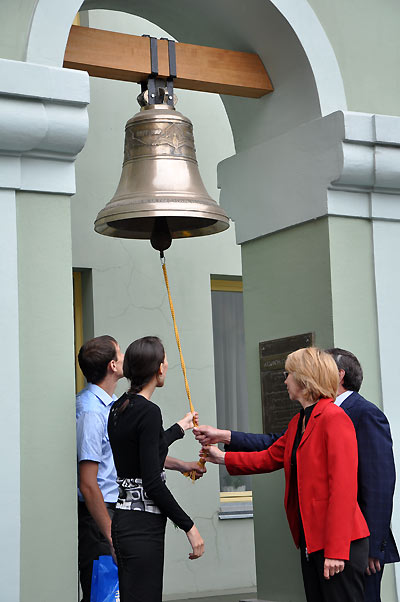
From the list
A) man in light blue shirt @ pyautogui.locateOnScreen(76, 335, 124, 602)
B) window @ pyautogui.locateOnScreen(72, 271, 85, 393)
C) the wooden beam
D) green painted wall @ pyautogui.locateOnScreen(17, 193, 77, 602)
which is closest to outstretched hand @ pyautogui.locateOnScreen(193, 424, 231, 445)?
man in light blue shirt @ pyautogui.locateOnScreen(76, 335, 124, 602)

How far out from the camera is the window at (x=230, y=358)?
8336 mm

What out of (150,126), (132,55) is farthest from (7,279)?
(132,55)

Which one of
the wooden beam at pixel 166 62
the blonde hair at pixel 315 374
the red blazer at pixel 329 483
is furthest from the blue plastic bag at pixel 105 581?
the wooden beam at pixel 166 62

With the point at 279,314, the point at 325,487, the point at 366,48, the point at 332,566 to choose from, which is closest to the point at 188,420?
the point at 325,487

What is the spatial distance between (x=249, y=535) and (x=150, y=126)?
12.6 feet

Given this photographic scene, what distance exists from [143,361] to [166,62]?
183cm

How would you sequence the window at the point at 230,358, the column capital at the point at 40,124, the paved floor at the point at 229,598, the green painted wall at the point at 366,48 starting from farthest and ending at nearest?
the window at the point at 230,358 → the paved floor at the point at 229,598 → the green painted wall at the point at 366,48 → the column capital at the point at 40,124

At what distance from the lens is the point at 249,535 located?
8.02 metres

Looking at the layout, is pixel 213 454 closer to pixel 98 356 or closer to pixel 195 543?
pixel 98 356

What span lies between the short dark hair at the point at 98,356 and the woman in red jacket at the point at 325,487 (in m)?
1.03

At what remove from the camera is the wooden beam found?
17.4ft

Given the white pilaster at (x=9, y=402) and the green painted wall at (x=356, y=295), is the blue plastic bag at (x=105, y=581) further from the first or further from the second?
the green painted wall at (x=356, y=295)

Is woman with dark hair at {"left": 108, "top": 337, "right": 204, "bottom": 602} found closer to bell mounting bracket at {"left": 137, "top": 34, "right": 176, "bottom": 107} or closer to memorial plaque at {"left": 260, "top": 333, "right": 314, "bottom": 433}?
memorial plaque at {"left": 260, "top": 333, "right": 314, "bottom": 433}

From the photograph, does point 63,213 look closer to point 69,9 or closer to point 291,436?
point 69,9
